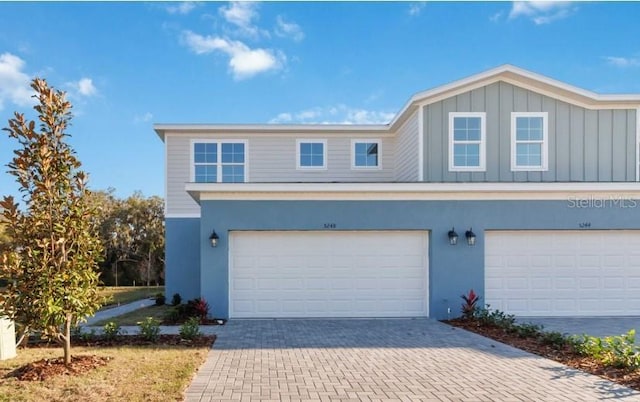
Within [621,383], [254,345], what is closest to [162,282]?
[254,345]

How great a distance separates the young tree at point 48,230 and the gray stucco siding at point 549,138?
868 cm

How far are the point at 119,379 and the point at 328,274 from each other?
6.05 m

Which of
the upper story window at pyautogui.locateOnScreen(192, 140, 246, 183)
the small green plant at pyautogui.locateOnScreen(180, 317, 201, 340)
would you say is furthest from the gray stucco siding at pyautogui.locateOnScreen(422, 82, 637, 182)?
the small green plant at pyautogui.locateOnScreen(180, 317, 201, 340)

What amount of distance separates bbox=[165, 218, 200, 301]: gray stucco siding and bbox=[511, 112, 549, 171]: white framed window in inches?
403

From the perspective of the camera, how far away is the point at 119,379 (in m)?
5.54

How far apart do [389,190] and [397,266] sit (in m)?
1.94

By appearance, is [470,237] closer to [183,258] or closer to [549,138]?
[549,138]

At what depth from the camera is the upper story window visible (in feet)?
48.2

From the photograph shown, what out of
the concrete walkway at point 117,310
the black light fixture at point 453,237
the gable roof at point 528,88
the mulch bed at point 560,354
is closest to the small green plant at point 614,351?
the mulch bed at point 560,354

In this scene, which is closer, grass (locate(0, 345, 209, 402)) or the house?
grass (locate(0, 345, 209, 402))

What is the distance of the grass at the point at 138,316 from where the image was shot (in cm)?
1048

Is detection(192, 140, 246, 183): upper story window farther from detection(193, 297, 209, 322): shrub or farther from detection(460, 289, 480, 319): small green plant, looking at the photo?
detection(460, 289, 480, 319): small green plant

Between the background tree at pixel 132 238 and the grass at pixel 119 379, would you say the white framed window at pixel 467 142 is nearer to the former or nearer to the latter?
the grass at pixel 119 379

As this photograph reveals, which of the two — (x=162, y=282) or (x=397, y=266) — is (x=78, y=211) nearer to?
(x=397, y=266)
